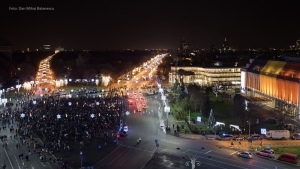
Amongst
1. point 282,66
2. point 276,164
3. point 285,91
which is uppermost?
point 282,66

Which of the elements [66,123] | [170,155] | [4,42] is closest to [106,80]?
[4,42]

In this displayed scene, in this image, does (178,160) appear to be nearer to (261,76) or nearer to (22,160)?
(22,160)

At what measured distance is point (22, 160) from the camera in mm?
24219

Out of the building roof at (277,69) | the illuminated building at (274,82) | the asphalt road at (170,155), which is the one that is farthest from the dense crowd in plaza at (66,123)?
the building roof at (277,69)

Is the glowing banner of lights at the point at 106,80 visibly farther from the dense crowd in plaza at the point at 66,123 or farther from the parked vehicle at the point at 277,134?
the parked vehicle at the point at 277,134

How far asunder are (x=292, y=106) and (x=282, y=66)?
9820mm

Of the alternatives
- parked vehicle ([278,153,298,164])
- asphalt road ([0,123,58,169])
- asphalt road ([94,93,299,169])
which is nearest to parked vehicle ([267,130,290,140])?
asphalt road ([94,93,299,169])

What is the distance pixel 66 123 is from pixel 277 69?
1259 inches

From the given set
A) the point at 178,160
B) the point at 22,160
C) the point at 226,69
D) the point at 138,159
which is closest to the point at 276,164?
the point at 178,160

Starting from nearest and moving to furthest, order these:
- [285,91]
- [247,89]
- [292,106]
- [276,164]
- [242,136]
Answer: [276,164] < [242,136] < [292,106] < [285,91] < [247,89]

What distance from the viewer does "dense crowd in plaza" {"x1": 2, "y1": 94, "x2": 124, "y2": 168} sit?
2894cm

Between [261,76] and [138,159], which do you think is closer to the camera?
[138,159]

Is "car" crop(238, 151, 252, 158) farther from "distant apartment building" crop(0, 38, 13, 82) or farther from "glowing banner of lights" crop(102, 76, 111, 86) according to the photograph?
"distant apartment building" crop(0, 38, 13, 82)

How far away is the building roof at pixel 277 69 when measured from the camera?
151 ft
